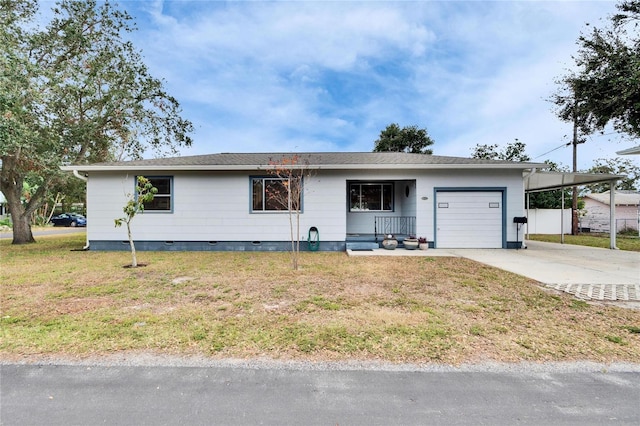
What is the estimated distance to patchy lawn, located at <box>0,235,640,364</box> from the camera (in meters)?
2.88

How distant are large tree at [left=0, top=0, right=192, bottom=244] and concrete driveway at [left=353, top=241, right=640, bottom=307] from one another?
40.6 feet

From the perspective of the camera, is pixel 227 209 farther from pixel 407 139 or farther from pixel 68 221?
pixel 68 221

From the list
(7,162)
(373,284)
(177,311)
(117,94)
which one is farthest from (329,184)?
(7,162)

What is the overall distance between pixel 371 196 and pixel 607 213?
2411 centimetres

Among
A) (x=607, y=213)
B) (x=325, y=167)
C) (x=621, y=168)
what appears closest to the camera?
(x=325, y=167)

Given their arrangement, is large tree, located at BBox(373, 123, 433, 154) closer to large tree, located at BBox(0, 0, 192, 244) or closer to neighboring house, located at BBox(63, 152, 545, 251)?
neighboring house, located at BBox(63, 152, 545, 251)

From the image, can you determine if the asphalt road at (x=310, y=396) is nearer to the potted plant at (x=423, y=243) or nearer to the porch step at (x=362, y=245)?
the potted plant at (x=423, y=243)

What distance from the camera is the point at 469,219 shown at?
10.1m

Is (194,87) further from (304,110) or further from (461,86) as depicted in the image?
(461,86)

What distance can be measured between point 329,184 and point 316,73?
927 centimetres

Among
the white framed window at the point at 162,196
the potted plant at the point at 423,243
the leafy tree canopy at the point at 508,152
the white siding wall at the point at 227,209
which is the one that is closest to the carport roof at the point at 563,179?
the white siding wall at the point at 227,209

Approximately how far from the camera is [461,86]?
15320 mm

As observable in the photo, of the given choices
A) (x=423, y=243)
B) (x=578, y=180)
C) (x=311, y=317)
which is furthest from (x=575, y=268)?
(x=311, y=317)

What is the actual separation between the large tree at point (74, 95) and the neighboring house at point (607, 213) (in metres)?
25.1
